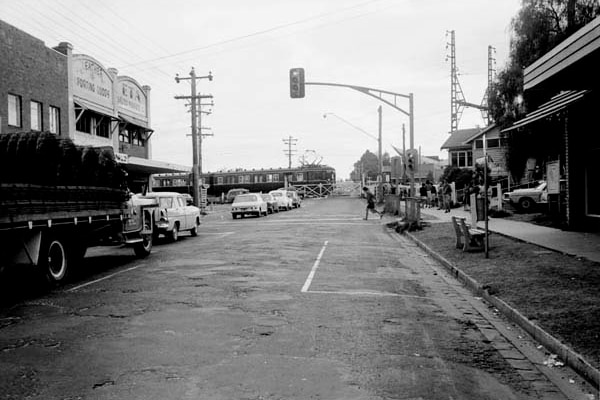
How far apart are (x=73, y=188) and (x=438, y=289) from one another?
23.2ft

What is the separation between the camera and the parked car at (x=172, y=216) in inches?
A: 742

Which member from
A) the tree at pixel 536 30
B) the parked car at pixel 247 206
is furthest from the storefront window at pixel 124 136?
the tree at pixel 536 30

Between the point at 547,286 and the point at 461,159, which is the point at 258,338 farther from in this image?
the point at 461,159

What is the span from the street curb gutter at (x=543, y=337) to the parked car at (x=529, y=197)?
740 inches

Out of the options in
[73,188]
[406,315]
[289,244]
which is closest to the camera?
[406,315]

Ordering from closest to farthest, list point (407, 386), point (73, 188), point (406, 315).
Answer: point (407, 386) < point (406, 315) < point (73, 188)

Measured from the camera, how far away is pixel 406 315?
25.2 feet

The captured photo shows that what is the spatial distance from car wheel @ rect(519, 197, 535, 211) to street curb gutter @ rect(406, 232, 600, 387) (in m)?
19.3

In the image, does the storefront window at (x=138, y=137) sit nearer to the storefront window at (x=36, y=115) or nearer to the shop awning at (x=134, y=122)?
the shop awning at (x=134, y=122)

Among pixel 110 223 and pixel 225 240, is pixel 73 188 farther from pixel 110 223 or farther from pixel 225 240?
pixel 225 240

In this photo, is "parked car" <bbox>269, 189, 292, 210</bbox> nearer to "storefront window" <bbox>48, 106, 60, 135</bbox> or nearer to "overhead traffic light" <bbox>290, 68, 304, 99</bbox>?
"storefront window" <bbox>48, 106, 60, 135</bbox>

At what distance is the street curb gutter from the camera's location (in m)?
5.18

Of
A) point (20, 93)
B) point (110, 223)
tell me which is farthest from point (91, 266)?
point (20, 93)

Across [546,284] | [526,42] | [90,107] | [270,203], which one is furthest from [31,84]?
[546,284]
